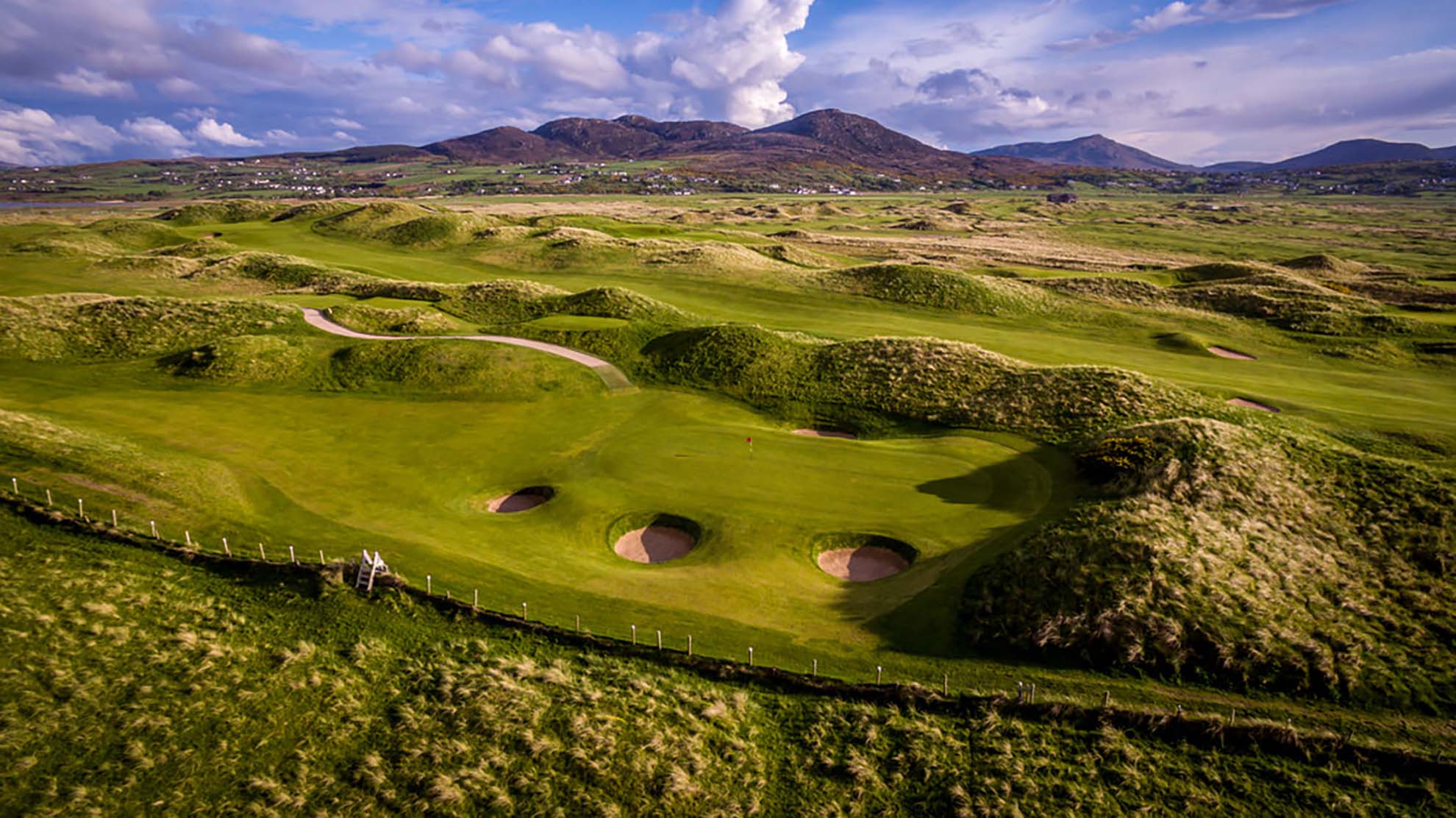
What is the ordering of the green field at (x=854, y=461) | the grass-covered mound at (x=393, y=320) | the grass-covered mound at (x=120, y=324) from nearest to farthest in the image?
the green field at (x=854, y=461) → the grass-covered mound at (x=120, y=324) → the grass-covered mound at (x=393, y=320)

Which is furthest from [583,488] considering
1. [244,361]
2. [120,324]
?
[120,324]

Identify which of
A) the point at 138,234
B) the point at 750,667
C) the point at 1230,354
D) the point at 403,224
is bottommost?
the point at 750,667

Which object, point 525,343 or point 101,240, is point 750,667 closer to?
point 525,343

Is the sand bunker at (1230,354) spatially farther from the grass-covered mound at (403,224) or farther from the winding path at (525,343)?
the grass-covered mound at (403,224)

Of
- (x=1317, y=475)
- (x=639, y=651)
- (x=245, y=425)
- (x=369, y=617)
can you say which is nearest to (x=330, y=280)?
(x=245, y=425)

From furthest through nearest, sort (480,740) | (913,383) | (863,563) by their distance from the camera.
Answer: (913,383), (863,563), (480,740)

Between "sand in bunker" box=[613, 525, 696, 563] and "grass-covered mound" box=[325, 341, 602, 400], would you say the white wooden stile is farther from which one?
"grass-covered mound" box=[325, 341, 602, 400]

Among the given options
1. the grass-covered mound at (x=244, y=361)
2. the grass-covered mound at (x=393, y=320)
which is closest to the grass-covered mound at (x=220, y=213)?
the grass-covered mound at (x=393, y=320)
